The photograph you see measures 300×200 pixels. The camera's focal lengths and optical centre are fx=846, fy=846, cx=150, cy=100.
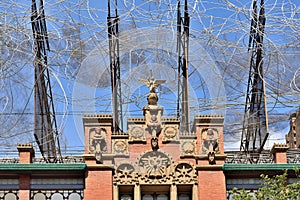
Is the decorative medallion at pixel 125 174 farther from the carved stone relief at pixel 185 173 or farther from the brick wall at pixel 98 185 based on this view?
the carved stone relief at pixel 185 173

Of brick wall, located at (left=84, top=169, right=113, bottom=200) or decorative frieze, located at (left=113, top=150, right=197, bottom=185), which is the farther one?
decorative frieze, located at (left=113, top=150, right=197, bottom=185)

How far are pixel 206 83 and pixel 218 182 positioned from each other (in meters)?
7.59

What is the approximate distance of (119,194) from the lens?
3462 cm

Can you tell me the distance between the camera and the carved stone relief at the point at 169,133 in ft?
116

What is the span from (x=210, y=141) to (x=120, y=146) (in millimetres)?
3740

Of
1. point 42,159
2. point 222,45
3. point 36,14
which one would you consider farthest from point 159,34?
point 42,159

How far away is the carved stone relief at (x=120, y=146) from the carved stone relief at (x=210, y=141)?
10.5ft

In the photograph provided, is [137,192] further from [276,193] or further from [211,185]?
[276,193]

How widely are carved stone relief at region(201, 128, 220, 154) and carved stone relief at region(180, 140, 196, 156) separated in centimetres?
38

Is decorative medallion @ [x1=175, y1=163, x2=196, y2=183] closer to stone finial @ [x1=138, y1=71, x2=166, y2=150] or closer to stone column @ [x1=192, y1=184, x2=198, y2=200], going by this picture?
stone column @ [x1=192, y1=184, x2=198, y2=200]

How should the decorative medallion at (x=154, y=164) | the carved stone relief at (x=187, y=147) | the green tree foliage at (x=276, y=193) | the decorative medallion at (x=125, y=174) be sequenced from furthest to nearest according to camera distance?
1. the carved stone relief at (x=187, y=147)
2. the decorative medallion at (x=154, y=164)
3. the decorative medallion at (x=125, y=174)
4. the green tree foliage at (x=276, y=193)

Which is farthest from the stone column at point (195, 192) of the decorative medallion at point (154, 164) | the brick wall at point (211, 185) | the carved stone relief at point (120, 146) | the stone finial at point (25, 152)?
the stone finial at point (25, 152)

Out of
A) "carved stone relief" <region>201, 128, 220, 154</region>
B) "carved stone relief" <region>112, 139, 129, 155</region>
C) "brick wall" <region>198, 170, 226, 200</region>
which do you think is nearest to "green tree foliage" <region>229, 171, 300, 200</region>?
"brick wall" <region>198, 170, 226, 200</region>

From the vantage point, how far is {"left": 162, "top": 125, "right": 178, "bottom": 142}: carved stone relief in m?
35.2
